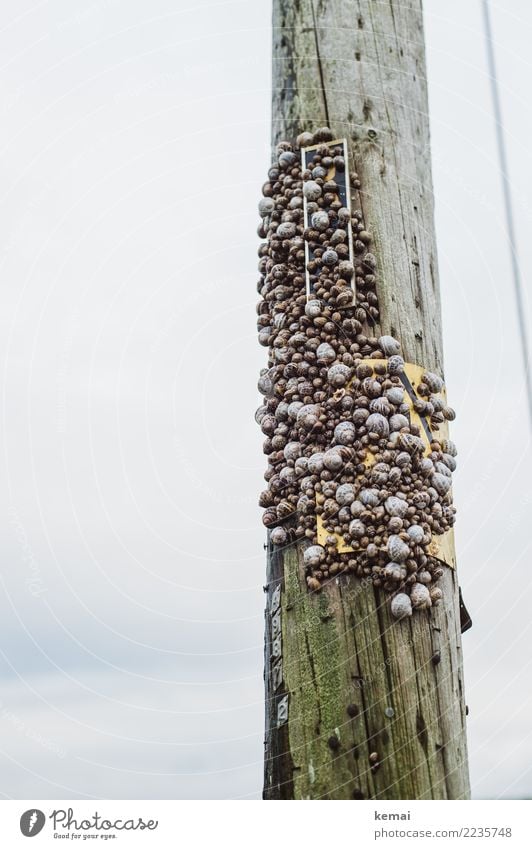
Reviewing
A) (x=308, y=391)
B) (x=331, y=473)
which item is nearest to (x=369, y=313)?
(x=308, y=391)

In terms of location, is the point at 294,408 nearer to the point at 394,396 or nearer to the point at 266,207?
the point at 394,396

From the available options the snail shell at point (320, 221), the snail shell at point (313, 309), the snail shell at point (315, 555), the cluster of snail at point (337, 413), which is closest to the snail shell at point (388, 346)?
the cluster of snail at point (337, 413)

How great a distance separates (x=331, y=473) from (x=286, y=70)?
71 centimetres

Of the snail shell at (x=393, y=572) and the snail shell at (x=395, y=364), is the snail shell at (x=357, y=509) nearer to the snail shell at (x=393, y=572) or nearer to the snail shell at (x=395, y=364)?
the snail shell at (x=393, y=572)

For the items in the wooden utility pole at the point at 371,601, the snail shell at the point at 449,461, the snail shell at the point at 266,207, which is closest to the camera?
the wooden utility pole at the point at 371,601

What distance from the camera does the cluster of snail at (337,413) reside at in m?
1.30

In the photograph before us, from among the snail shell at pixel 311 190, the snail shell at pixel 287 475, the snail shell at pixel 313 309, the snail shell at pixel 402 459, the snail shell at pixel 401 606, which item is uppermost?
the snail shell at pixel 311 190

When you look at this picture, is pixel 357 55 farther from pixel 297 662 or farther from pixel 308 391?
pixel 297 662

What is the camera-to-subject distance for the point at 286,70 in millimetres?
1516

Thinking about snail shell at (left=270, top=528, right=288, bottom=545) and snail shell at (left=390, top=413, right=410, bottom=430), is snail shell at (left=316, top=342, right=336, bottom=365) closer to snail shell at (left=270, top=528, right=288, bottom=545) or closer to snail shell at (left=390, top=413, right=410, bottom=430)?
snail shell at (left=390, top=413, right=410, bottom=430)

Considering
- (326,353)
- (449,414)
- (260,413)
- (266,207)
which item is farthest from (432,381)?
(266,207)

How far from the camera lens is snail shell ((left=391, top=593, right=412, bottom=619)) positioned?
128 centimetres

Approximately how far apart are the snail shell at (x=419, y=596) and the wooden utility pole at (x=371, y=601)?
2cm

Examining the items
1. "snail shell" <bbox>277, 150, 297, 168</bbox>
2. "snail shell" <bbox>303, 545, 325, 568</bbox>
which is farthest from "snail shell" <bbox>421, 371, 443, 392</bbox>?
"snail shell" <bbox>277, 150, 297, 168</bbox>
